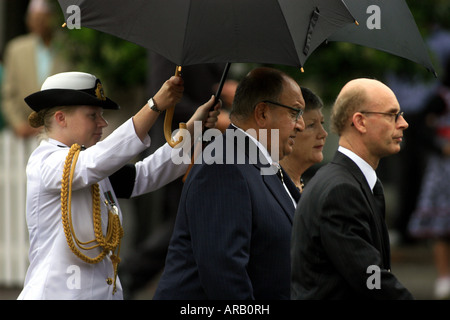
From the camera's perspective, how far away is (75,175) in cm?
387

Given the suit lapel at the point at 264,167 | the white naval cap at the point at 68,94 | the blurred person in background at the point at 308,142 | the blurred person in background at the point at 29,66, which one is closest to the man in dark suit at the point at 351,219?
the suit lapel at the point at 264,167

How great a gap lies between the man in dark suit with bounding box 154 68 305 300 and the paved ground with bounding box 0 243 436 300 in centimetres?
392

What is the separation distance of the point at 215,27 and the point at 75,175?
32.5 inches

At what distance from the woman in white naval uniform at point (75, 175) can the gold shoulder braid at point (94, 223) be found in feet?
0.04

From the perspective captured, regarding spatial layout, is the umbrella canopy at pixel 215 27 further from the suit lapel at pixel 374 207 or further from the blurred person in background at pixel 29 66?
the blurred person in background at pixel 29 66

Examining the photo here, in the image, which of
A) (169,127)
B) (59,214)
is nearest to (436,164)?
(169,127)

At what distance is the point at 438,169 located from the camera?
362 inches

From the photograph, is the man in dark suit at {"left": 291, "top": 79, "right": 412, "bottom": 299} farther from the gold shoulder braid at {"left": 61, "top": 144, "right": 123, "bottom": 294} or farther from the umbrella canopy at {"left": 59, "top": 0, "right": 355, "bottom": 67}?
the gold shoulder braid at {"left": 61, "top": 144, "right": 123, "bottom": 294}

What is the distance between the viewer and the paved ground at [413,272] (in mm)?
8397

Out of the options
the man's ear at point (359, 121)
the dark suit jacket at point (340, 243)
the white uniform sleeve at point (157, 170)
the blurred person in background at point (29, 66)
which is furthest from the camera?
the blurred person in background at point (29, 66)

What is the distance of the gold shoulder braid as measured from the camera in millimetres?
3879

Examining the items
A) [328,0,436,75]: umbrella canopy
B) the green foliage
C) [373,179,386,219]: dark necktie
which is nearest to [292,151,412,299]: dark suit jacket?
[373,179,386,219]: dark necktie

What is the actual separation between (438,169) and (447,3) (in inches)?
62.1
